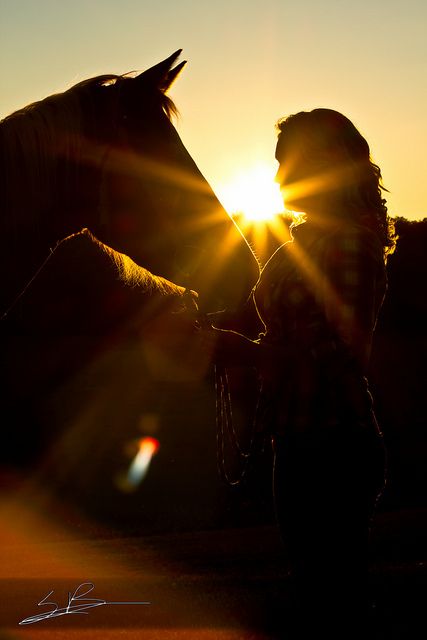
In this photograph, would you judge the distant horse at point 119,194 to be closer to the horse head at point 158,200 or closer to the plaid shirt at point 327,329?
the horse head at point 158,200

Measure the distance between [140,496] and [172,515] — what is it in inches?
60.3

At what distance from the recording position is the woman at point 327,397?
201 cm

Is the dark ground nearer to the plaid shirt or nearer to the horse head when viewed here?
the plaid shirt

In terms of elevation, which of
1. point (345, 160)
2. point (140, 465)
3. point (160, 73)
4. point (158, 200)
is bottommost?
point (345, 160)

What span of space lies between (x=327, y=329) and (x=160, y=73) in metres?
1.05

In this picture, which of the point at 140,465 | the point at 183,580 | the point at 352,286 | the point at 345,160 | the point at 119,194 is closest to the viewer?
the point at 352,286

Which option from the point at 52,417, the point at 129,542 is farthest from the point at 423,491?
the point at 52,417

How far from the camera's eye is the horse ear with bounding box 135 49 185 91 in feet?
7.96

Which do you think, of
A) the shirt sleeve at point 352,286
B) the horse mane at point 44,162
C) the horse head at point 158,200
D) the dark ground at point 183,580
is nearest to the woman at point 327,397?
the shirt sleeve at point 352,286

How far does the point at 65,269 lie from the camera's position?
1923 cm

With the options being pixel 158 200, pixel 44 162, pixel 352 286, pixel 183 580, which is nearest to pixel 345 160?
pixel 352 286

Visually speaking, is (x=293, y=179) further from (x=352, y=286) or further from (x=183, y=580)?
(x=183, y=580)

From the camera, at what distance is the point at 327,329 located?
6.70 ft

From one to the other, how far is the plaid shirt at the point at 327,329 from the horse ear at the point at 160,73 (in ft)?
2.60
